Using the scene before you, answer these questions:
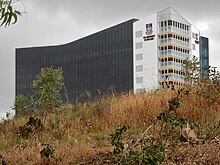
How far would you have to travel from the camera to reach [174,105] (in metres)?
6.04

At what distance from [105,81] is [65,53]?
12.6 metres

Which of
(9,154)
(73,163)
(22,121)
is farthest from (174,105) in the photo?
(22,121)

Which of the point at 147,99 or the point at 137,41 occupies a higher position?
the point at 137,41

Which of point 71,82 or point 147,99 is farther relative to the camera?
point 71,82

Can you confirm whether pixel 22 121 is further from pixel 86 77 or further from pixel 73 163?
pixel 86 77

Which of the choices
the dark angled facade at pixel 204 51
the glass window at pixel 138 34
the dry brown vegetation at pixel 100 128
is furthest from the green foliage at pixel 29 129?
the dark angled facade at pixel 204 51

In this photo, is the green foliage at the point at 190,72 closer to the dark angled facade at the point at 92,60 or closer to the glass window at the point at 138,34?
the dark angled facade at the point at 92,60

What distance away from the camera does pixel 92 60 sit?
82625mm

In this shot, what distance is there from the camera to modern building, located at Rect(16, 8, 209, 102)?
7369 cm

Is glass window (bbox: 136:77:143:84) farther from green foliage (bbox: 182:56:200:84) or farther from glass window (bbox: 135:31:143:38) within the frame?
green foliage (bbox: 182:56:200:84)

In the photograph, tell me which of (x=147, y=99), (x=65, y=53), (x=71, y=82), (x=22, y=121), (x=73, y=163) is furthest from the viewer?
(x=65, y=53)

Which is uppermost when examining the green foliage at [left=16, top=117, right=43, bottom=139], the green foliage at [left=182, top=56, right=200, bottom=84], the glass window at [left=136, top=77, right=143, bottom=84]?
the glass window at [left=136, top=77, right=143, bottom=84]

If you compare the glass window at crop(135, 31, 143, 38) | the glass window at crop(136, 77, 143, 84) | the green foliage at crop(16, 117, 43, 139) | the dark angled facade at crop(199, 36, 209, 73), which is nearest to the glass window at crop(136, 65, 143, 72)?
the glass window at crop(136, 77, 143, 84)

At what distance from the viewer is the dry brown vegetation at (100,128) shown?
586cm
